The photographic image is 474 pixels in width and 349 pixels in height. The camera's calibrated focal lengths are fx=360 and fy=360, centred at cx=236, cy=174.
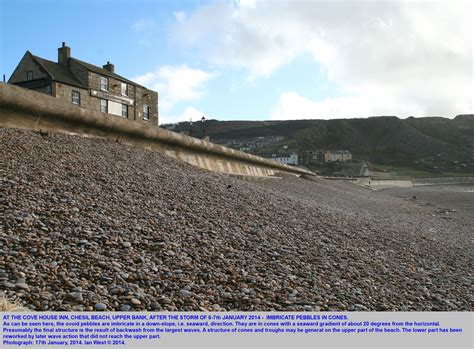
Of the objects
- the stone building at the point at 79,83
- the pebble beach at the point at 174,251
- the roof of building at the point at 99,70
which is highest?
the roof of building at the point at 99,70

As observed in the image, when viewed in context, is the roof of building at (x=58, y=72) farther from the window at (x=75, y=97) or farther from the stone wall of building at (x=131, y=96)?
the stone wall of building at (x=131, y=96)

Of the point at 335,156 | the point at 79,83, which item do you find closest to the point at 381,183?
the point at 79,83

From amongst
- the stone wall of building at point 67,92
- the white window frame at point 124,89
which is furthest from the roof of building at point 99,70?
the stone wall of building at point 67,92

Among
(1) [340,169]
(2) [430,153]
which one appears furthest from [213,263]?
(2) [430,153]

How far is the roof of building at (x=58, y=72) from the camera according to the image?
85.2ft

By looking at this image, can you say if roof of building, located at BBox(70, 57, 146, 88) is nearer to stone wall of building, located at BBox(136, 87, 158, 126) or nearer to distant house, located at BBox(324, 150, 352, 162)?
stone wall of building, located at BBox(136, 87, 158, 126)

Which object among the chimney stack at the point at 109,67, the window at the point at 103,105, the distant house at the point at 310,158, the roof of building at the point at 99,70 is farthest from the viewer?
the distant house at the point at 310,158

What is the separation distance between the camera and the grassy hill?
132 metres

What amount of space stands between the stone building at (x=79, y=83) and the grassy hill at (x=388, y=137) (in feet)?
329

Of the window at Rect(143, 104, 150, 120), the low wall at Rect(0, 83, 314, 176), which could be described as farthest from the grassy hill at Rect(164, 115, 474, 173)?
the low wall at Rect(0, 83, 314, 176)

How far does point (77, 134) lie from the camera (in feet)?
26.9

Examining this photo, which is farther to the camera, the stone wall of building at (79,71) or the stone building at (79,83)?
the stone wall of building at (79,71)

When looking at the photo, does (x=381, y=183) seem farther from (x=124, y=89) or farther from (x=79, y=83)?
(x=79, y=83)

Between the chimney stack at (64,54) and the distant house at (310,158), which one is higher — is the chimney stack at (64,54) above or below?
above
